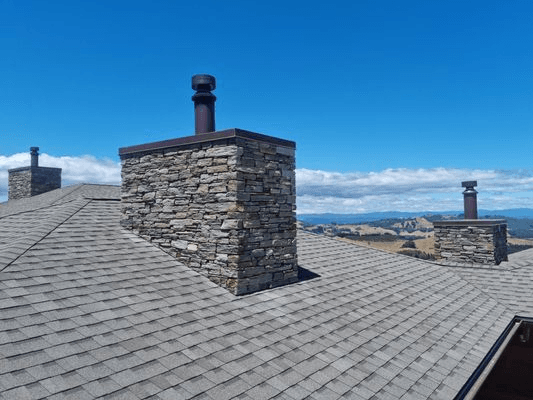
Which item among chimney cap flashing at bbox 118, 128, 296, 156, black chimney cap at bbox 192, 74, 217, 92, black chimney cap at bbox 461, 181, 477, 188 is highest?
black chimney cap at bbox 192, 74, 217, 92

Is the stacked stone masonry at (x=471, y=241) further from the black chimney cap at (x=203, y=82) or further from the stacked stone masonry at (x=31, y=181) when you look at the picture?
the stacked stone masonry at (x=31, y=181)

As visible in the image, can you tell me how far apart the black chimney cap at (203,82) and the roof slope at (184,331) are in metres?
3.30

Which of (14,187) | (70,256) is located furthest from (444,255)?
(14,187)

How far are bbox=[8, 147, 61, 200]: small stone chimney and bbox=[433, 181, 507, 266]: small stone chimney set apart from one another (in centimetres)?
1909

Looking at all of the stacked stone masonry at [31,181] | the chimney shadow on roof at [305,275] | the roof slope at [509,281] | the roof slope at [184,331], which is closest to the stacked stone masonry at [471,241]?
the roof slope at [509,281]

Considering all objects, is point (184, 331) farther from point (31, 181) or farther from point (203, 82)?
point (31, 181)

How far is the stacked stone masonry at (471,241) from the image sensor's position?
13.3 meters

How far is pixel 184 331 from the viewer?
471 centimetres

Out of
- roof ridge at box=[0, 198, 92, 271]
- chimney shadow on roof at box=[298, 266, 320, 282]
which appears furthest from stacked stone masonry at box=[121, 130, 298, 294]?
roof ridge at box=[0, 198, 92, 271]

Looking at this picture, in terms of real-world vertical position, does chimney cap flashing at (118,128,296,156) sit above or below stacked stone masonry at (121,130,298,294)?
above

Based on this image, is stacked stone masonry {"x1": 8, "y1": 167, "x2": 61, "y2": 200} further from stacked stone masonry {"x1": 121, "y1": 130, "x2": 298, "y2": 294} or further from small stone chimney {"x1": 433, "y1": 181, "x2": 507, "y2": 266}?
small stone chimney {"x1": 433, "y1": 181, "x2": 507, "y2": 266}

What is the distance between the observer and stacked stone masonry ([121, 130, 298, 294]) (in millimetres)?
6219

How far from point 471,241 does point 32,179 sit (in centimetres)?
2052

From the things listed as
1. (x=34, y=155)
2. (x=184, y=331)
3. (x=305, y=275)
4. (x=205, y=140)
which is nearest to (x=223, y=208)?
(x=205, y=140)
